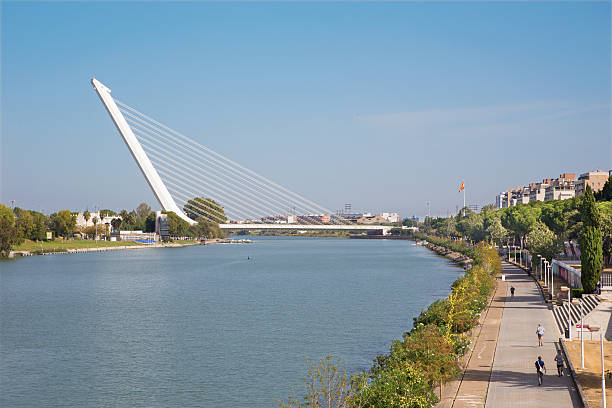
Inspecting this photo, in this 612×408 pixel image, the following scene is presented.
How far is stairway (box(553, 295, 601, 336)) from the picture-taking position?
28.0 m

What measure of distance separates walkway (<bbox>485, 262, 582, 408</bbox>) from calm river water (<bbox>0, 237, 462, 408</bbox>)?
478cm

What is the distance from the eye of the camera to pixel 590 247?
107 ft

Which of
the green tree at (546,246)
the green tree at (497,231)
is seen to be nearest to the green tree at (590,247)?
the green tree at (546,246)

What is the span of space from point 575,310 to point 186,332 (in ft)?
58.2

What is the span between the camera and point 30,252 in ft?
295

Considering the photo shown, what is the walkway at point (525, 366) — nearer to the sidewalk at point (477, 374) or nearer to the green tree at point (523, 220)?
the sidewalk at point (477, 374)

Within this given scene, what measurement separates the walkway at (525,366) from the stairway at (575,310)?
341 millimetres

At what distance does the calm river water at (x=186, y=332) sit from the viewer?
20672 millimetres

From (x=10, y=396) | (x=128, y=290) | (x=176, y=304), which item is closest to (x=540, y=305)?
(x=176, y=304)

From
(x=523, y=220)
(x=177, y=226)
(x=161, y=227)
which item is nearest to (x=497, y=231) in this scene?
(x=523, y=220)

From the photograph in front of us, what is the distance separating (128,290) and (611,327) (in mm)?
32198

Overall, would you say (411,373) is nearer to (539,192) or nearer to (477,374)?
(477,374)

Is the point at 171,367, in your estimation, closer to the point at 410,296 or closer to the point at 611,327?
the point at 611,327

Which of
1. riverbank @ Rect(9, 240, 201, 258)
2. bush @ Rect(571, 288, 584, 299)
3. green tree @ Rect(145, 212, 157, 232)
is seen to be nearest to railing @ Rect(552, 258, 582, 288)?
bush @ Rect(571, 288, 584, 299)
